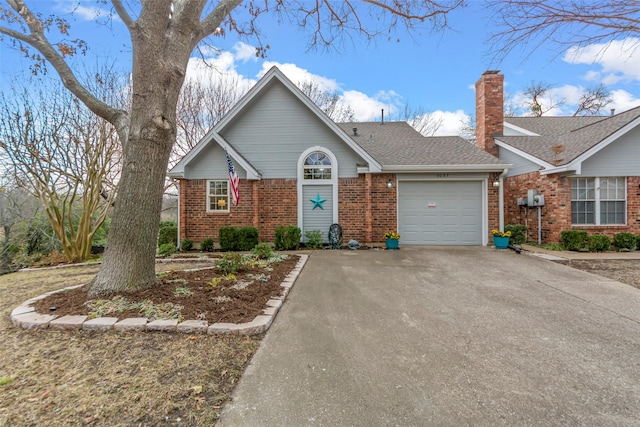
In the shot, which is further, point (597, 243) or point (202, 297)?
point (597, 243)

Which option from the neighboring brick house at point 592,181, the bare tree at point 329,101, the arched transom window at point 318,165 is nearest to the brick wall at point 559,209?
the neighboring brick house at point 592,181

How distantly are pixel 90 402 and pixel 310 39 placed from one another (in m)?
8.86

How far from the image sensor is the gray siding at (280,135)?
9773 millimetres

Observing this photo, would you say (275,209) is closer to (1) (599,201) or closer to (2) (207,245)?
(2) (207,245)

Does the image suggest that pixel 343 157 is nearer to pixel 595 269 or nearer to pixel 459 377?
pixel 595 269

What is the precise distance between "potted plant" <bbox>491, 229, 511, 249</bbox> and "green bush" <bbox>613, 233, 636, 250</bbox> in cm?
355

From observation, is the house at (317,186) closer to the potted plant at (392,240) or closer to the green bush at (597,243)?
the potted plant at (392,240)

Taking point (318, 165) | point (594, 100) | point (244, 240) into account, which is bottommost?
point (244, 240)

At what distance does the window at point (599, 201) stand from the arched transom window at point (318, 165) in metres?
8.66

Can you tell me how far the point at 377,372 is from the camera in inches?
96.8

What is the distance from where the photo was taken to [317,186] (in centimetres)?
988

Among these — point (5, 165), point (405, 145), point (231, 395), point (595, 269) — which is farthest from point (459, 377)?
point (5, 165)

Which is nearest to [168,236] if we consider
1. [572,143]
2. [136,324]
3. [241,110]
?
[241,110]

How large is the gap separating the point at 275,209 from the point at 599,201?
37.3 feet
